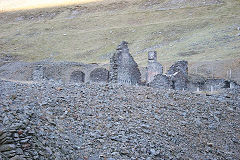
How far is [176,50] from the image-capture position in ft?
179

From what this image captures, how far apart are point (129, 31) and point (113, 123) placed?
59612 mm

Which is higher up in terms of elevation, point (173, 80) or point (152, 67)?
point (152, 67)

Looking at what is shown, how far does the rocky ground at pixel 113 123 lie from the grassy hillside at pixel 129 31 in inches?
1111

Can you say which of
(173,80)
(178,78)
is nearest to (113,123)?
(173,80)

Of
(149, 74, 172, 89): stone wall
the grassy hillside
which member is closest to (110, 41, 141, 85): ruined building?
(149, 74, 172, 89): stone wall

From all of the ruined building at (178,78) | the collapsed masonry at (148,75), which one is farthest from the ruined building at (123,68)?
the ruined building at (178,78)

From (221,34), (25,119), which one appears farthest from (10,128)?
(221,34)

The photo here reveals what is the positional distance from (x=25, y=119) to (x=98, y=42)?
58072mm

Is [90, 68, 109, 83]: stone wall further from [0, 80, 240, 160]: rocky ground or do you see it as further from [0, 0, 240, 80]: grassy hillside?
[0, 0, 240, 80]: grassy hillside

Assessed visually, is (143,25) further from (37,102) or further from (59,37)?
(37,102)

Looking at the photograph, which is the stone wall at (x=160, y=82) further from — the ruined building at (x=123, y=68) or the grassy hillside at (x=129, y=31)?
the grassy hillside at (x=129, y=31)

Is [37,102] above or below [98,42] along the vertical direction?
below

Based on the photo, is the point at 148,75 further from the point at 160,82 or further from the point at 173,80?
the point at 160,82

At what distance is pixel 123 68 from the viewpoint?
23.6 m
